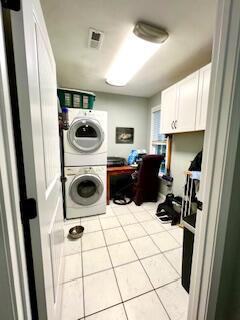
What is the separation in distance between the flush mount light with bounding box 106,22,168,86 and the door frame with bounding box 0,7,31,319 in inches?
54.6

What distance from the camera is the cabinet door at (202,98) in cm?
174

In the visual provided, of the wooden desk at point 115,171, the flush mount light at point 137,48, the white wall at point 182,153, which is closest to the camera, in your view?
the flush mount light at point 137,48

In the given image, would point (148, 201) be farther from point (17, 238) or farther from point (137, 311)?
point (17, 238)

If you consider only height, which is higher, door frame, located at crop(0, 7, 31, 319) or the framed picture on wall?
the framed picture on wall

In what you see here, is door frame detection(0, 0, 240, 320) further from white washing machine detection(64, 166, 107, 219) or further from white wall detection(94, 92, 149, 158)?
white wall detection(94, 92, 149, 158)

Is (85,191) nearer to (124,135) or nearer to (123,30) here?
(124,135)

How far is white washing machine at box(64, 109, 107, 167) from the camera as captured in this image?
86.6 inches

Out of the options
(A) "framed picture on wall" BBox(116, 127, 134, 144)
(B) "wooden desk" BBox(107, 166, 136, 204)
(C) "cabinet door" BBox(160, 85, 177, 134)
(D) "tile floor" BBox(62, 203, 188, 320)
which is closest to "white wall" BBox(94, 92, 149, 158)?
(A) "framed picture on wall" BBox(116, 127, 134, 144)

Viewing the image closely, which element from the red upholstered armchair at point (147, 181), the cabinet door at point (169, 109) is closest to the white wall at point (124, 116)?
the red upholstered armchair at point (147, 181)

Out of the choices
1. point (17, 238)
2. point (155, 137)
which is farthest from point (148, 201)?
point (17, 238)

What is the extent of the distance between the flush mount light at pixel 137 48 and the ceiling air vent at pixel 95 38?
26cm

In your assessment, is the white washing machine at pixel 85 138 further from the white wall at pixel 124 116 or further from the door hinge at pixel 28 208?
the door hinge at pixel 28 208

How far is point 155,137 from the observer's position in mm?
3566

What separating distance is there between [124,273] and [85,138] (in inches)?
70.6
